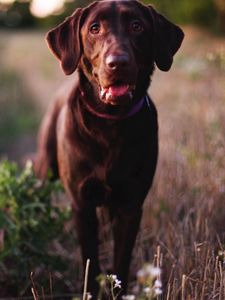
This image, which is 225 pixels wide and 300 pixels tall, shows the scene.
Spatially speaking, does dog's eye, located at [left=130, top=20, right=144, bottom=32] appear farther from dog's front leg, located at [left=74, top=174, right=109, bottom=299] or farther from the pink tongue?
dog's front leg, located at [left=74, top=174, right=109, bottom=299]

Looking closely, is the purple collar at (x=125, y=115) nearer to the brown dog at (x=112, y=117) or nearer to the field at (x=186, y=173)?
the brown dog at (x=112, y=117)

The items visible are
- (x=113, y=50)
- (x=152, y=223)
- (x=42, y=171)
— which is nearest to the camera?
(x=113, y=50)

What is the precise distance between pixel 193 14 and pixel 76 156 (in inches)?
482

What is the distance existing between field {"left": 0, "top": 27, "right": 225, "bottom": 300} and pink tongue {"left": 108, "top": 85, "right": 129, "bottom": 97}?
0.78 metres

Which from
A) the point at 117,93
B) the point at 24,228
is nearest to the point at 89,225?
the point at 24,228

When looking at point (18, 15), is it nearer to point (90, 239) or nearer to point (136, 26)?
point (90, 239)

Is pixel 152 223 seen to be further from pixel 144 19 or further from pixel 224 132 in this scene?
pixel 144 19

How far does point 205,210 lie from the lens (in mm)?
3797

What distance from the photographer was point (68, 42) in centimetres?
327

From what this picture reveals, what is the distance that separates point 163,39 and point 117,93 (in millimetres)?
479

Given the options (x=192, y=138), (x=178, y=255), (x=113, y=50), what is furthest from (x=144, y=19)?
(x=192, y=138)

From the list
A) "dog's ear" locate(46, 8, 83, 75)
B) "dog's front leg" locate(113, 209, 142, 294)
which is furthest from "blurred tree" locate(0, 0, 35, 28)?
"dog's front leg" locate(113, 209, 142, 294)

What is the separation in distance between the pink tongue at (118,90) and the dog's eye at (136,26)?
0.35 metres

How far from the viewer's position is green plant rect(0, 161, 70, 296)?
3.54 metres
